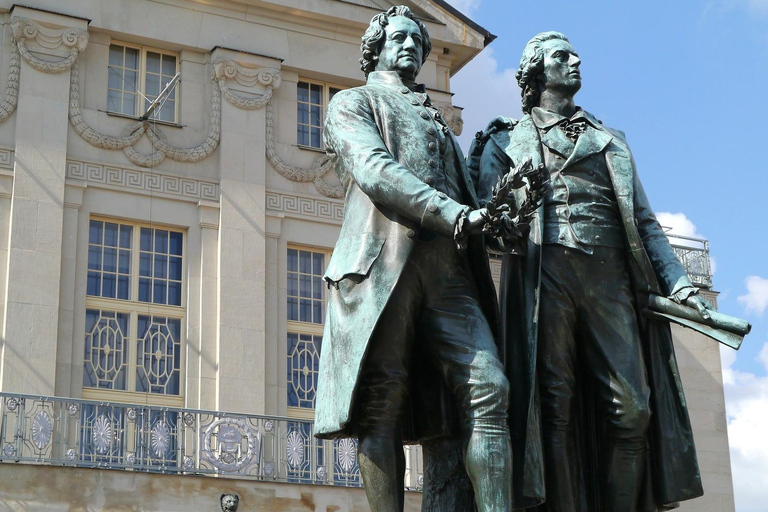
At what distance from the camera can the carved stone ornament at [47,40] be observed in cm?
2103

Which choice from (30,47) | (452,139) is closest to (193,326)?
(30,47)

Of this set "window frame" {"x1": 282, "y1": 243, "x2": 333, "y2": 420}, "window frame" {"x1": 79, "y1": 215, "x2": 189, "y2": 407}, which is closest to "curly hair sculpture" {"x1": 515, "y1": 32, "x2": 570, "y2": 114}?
"window frame" {"x1": 79, "y1": 215, "x2": 189, "y2": 407}

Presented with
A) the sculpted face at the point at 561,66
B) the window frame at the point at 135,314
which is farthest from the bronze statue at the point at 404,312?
the window frame at the point at 135,314

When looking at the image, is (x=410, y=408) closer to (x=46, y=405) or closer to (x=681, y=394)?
(x=681, y=394)

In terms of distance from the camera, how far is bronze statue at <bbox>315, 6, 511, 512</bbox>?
531 centimetres

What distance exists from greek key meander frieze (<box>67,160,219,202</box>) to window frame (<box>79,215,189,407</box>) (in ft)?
1.63

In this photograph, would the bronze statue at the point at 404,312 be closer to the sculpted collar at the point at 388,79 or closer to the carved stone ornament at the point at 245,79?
the sculpted collar at the point at 388,79

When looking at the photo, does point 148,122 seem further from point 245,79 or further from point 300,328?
point 300,328

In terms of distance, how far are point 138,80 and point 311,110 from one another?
2822 millimetres

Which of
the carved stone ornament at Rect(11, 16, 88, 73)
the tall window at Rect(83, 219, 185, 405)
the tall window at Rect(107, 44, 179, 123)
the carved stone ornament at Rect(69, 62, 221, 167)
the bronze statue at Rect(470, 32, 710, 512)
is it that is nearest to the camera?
the bronze statue at Rect(470, 32, 710, 512)

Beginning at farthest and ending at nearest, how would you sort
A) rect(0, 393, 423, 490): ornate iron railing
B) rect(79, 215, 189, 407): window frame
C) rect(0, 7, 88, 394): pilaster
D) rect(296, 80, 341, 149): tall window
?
1. rect(296, 80, 341, 149): tall window
2. rect(79, 215, 189, 407): window frame
3. rect(0, 7, 88, 394): pilaster
4. rect(0, 393, 423, 490): ornate iron railing

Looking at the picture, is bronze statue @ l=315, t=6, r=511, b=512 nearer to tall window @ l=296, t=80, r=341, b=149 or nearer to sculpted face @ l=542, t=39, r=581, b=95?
sculpted face @ l=542, t=39, r=581, b=95

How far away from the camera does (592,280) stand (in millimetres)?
5715

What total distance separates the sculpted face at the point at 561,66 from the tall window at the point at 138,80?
53.4ft
